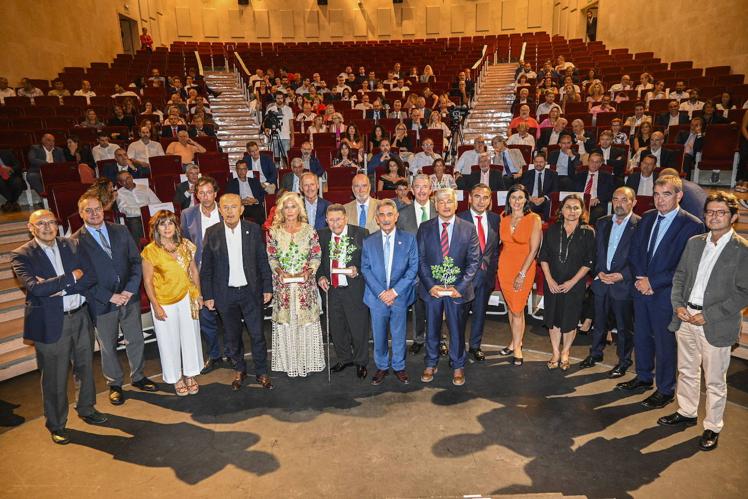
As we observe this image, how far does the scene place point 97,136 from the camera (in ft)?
29.0

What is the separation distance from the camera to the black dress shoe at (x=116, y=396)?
3957mm

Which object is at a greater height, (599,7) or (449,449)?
(599,7)

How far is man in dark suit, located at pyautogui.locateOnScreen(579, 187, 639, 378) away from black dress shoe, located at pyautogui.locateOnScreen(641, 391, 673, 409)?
44 cm

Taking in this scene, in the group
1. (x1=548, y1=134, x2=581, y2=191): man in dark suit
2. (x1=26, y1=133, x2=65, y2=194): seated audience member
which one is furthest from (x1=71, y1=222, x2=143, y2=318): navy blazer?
(x1=548, y1=134, x2=581, y2=191): man in dark suit

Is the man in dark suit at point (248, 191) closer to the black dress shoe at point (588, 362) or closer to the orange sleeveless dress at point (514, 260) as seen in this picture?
the orange sleeveless dress at point (514, 260)

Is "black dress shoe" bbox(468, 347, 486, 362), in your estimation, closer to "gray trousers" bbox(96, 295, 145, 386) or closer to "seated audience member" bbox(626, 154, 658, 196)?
"gray trousers" bbox(96, 295, 145, 386)

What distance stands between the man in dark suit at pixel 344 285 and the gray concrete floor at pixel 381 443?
A: 30 centimetres

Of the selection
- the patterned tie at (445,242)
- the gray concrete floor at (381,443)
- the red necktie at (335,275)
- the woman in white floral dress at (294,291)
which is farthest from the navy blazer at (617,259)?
the woman in white floral dress at (294,291)

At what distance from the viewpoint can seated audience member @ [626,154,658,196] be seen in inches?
247

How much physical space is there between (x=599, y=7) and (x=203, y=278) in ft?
61.4

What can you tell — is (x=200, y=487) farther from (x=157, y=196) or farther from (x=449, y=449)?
(x=157, y=196)

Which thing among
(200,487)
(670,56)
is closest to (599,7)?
(670,56)

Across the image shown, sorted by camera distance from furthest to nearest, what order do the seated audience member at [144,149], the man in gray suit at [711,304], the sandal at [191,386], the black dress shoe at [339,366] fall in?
the seated audience member at [144,149]
the black dress shoe at [339,366]
the sandal at [191,386]
the man in gray suit at [711,304]

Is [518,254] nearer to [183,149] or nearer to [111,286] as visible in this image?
[111,286]
